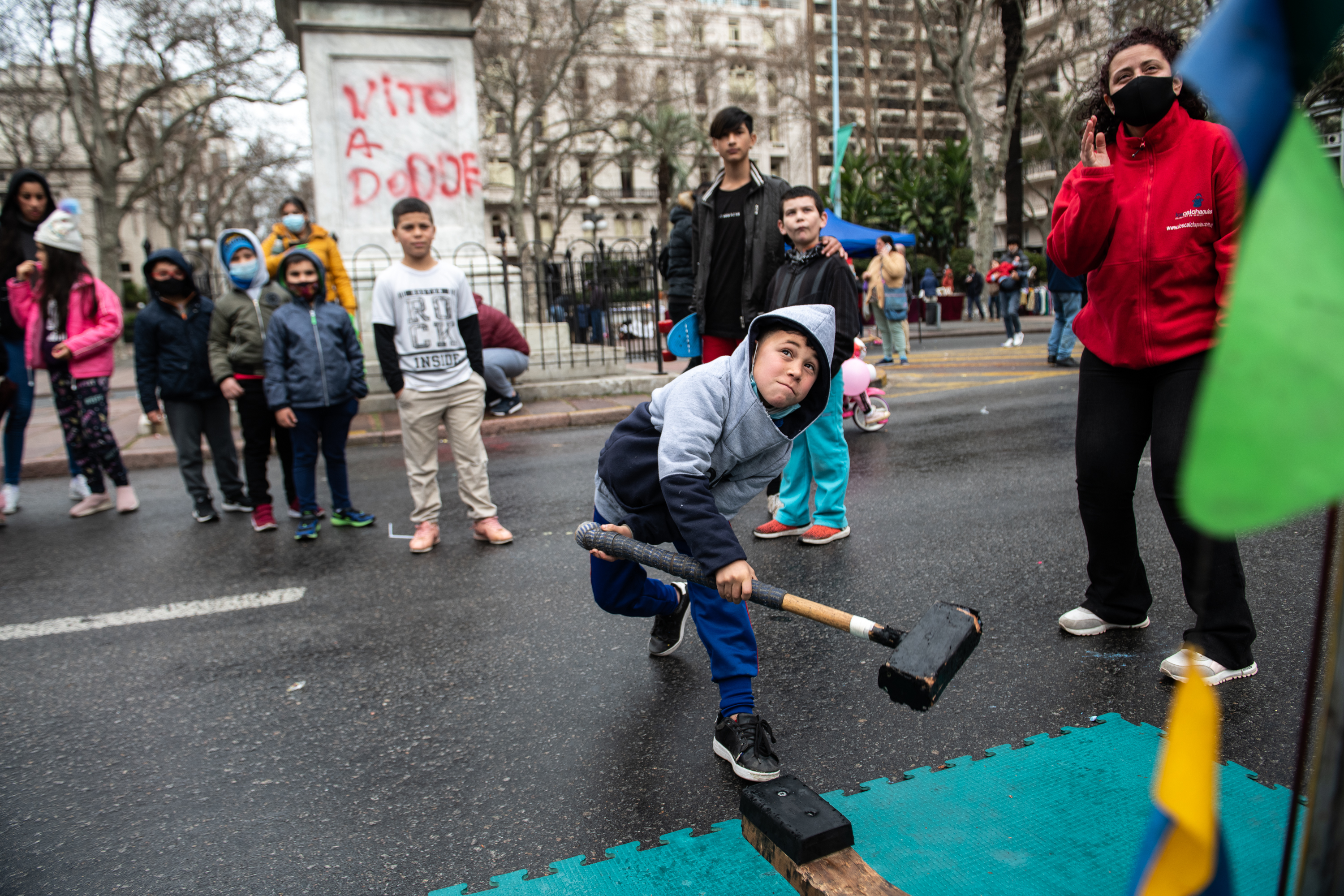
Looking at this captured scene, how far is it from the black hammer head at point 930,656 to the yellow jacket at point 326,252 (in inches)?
264

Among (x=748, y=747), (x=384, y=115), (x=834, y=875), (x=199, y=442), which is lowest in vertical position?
(x=748, y=747)

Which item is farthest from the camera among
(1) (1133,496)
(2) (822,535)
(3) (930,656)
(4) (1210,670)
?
(2) (822,535)

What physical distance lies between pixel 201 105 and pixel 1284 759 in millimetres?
27983

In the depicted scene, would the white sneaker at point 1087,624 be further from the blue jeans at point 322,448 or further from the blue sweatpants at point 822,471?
the blue jeans at point 322,448

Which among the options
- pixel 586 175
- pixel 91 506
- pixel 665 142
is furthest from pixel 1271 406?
pixel 586 175

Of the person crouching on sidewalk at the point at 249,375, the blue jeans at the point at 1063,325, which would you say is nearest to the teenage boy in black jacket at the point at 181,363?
the person crouching on sidewalk at the point at 249,375

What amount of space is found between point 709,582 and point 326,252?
21.5 ft

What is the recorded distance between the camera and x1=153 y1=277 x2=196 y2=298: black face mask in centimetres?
590

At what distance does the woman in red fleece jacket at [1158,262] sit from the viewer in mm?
2607

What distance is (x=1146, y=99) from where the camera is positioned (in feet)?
8.42

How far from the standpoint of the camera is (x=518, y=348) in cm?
978

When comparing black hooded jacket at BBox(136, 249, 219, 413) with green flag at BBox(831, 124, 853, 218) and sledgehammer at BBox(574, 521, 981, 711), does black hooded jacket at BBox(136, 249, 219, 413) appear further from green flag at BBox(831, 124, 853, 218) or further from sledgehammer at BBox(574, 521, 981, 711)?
green flag at BBox(831, 124, 853, 218)

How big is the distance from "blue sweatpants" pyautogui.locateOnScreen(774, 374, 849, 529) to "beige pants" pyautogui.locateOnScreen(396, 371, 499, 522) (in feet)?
5.48

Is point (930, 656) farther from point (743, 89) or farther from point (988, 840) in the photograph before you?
point (743, 89)
